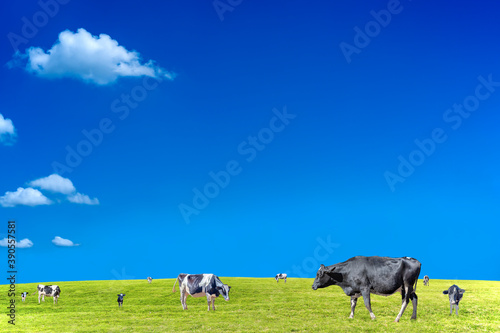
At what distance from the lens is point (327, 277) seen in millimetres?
26203

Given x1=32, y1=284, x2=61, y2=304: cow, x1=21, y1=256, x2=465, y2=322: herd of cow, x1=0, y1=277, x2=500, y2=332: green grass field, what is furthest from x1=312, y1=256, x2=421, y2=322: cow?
x1=32, y1=284, x2=61, y2=304: cow

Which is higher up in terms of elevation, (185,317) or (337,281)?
(337,281)

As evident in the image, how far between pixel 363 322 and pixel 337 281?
9.91 feet

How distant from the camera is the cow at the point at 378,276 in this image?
78.7 ft

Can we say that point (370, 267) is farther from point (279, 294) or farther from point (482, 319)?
point (279, 294)

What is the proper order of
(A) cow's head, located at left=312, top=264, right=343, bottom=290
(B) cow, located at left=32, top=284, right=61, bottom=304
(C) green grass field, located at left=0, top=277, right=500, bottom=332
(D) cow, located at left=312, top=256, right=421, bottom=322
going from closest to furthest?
(C) green grass field, located at left=0, top=277, right=500, bottom=332 < (D) cow, located at left=312, top=256, right=421, bottom=322 < (A) cow's head, located at left=312, top=264, right=343, bottom=290 < (B) cow, located at left=32, top=284, right=61, bottom=304

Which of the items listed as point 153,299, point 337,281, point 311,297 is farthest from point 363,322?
point 153,299

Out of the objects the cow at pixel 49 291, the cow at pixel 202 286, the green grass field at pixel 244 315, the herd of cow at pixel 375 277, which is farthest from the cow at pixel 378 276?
the cow at pixel 49 291

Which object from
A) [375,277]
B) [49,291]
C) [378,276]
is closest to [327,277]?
[375,277]

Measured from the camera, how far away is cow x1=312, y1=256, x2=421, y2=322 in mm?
24000

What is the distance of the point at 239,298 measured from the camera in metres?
39.4

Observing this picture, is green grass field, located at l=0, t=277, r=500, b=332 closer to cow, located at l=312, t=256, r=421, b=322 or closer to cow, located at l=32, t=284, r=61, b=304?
cow, located at l=32, t=284, r=61, b=304

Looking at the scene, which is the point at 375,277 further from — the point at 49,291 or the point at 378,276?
the point at 49,291

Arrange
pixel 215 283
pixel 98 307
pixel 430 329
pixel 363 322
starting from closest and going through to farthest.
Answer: pixel 430 329 → pixel 363 322 → pixel 215 283 → pixel 98 307
